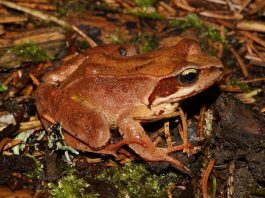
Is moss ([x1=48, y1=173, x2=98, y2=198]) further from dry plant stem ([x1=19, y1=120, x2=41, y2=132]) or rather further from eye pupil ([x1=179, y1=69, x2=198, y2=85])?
eye pupil ([x1=179, y1=69, x2=198, y2=85])

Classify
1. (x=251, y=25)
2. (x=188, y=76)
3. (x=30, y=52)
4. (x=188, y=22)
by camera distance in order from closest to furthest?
(x=188, y=76) < (x=30, y=52) < (x=251, y=25) < (x=188, y=22)

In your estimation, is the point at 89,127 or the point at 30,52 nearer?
the point at 89,127

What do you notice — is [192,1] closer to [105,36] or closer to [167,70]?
[105,36]

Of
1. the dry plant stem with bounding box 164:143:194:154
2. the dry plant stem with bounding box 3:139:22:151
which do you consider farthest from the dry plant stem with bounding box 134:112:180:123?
the dry plant stem with bounding box 3:139:22:151

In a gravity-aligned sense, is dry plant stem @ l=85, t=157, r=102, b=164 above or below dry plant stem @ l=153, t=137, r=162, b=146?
below

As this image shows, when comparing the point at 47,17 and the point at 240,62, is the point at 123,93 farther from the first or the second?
the point at 47,17

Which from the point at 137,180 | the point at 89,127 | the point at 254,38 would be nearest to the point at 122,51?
the point at 89,127
